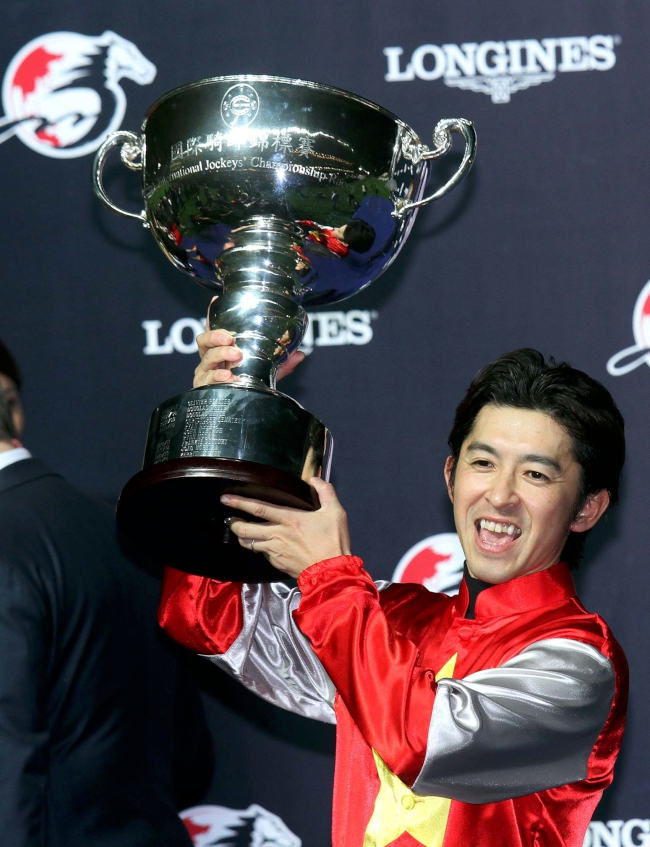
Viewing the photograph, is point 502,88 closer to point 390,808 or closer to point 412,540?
point 412,540

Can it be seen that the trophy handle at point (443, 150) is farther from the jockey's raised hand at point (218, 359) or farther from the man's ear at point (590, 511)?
the man's ear at point (590, 511)

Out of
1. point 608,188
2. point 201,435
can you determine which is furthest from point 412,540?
point 201,435

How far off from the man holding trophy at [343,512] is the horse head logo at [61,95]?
77cm

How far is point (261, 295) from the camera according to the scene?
5.24ft

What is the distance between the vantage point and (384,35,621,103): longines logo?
93.0 inches

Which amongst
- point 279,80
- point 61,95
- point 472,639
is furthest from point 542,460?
point 61,95

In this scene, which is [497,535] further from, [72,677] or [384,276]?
[384,276]

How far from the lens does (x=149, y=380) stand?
240cm

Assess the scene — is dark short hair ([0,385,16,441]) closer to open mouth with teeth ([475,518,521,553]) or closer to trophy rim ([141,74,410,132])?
trophy rim ([141,74,410,132])

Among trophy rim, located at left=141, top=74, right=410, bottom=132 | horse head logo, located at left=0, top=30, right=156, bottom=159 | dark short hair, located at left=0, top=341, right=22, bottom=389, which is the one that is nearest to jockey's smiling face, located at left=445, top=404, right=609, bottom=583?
trophy rim, located at left=141, top=74, right=410, bottom=132

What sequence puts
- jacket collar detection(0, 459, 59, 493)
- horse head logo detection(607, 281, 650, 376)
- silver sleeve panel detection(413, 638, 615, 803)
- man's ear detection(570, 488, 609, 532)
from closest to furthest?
silver sleeve panel detection(413, 638, 615, 803) < man's ear detection(570, 488, 609, 532) < jacket collar detection(0, 459, 59, 493) < horse head logo detection(607, 281, 650, 376)

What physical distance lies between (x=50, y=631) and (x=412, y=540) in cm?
81

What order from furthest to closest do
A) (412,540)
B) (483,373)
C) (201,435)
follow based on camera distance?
(412,540)
(483,373)
(201,435)

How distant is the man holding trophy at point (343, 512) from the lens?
1.42m
